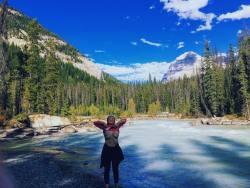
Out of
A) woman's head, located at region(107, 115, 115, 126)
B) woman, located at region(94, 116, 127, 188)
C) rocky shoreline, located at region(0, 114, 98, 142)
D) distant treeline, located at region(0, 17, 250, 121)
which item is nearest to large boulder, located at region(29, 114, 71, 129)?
rocky shoreline, located at region(0, 114, 98, 142)

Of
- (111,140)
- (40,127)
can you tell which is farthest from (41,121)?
(111,140)

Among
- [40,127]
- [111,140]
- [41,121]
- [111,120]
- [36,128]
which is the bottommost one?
[111,140]

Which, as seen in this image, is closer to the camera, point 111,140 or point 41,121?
point 111,140

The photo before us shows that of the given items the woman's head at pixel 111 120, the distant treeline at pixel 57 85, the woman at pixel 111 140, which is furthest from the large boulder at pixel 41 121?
the woman's head at pixel 111 120

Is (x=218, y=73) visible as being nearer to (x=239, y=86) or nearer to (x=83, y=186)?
(x=239, y=86)

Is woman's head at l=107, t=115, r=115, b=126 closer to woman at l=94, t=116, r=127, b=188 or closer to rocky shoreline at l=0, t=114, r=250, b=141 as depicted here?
woman at l=94, t=116, r=127, b=188

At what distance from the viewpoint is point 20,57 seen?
7756cm

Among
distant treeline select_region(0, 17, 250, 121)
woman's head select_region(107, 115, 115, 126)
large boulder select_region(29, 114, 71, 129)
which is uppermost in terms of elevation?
distant treeline select_region(0, 17, 250, 121)

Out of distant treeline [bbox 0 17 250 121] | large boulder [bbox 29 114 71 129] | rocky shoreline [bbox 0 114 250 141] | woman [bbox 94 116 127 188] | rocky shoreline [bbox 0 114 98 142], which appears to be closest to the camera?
woman [bbox 94 116 127 188]

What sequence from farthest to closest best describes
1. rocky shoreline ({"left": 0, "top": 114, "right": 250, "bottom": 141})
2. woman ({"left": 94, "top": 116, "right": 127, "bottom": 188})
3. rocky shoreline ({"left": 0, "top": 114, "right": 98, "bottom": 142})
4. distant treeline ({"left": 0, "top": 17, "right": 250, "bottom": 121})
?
1. distant treeline ({"left": 0, "top": 17, "right": 250, "bottom": 121})
2. rocky shoreline ({"left": 0, "top": 114, "right": 250, "bottom": 141})
3. rocky shoreline ({"left": 0, "top": 114, "right": 98, "bottom": 142})
4. woman ({"left": 94, "top": 116, "right": 127, "bottom": 188})

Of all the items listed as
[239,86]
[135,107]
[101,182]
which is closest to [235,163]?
[101,182]

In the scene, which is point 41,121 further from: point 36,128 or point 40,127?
point 36,128

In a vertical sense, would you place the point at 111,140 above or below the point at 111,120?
below

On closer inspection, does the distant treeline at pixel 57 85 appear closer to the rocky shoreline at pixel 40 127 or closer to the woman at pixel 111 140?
the rocky shoreline at pixel 40 127
